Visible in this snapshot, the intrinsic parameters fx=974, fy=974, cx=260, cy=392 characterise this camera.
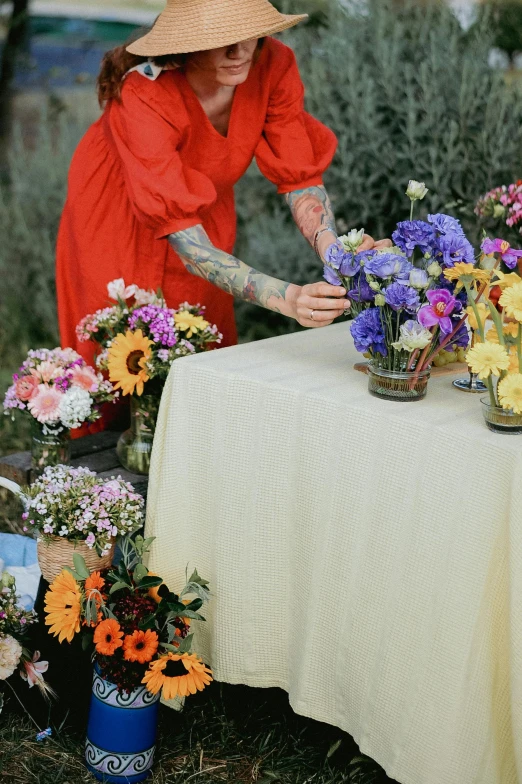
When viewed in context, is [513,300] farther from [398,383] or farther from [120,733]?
[120,733]

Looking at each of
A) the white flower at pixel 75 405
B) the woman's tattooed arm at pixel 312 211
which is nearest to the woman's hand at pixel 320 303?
Answer: the woman's tattooed arm at pixel 312 211

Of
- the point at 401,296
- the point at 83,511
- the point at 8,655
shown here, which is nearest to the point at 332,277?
the point at 401,296

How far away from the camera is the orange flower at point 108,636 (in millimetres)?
1995

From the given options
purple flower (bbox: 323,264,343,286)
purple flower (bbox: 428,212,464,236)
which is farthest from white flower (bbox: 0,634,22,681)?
purple flower (bbox: 428,212,464,236)

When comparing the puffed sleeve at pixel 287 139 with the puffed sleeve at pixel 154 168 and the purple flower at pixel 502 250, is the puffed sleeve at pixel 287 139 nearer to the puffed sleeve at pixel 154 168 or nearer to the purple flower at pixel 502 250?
the puffed sleeve at pixel 154 168

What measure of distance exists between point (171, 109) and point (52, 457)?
37.7 inches

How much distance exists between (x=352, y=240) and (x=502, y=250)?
27 cm

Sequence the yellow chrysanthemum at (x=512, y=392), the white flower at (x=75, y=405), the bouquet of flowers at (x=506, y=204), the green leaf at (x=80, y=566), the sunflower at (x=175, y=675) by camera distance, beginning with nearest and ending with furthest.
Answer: the yellow chrysanthemum at (x=512, y=392) < the sunflower at (x=175, y=675) < the green leaf at (x=80, y=566) < the white flower at (x=75, y=405) < the bouquet of flowers at (x=506, y=204)

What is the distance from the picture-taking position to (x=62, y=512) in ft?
7.07

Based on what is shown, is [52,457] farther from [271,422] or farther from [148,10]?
[148,10]

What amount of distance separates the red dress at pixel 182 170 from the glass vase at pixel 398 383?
0.86 meters

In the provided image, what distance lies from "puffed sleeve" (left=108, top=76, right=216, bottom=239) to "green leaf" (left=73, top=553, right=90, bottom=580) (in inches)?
32.7

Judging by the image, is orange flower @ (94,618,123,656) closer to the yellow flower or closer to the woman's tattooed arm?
the yellow flower

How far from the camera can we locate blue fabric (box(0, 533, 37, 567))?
260 cm
